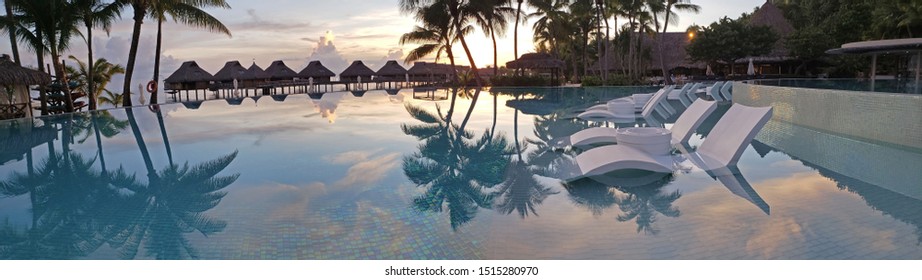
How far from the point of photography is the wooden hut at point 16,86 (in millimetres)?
14060

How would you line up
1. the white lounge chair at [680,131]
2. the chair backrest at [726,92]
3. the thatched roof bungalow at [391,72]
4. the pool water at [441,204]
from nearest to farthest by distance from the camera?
the pool water at [441,204], the white lounge chair at [680,131], the chair backrest at [726,92], the thatched roof bungalow at [391,72]

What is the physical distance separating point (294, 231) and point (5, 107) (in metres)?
14.6

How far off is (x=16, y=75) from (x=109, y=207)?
13005mm

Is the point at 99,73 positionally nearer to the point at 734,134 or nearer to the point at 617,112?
the point at 617,112

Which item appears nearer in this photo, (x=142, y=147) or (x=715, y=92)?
(x=142, y=147)

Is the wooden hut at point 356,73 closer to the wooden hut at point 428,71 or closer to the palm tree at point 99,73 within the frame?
the wooden hut at point 428,71

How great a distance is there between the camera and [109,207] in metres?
4.60

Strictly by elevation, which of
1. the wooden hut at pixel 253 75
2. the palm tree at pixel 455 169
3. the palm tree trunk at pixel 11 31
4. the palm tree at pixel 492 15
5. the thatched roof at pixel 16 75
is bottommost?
the palm tree at pixel 455 169

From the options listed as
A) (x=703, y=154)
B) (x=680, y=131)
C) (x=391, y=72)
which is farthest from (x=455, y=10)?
(x=703, y=154)

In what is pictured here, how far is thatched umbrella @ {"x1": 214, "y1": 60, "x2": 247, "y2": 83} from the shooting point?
31.4 metres

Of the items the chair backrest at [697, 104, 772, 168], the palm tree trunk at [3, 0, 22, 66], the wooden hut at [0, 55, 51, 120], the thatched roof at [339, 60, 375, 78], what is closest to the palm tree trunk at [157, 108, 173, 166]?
the wooden hut at [0, 55, 51, 120]

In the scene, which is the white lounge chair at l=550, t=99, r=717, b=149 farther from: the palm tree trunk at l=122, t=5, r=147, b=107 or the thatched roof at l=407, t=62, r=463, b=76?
the thatched roof at l=407, t=62, r=463, b=76

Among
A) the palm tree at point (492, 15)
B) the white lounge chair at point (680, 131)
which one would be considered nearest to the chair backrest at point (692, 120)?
the white lounge chair at point (680, 131)
